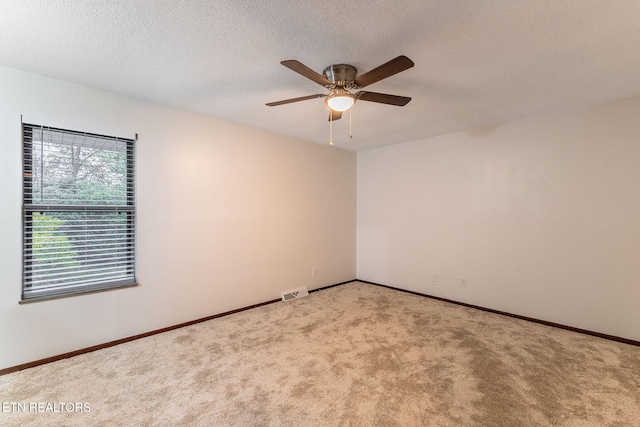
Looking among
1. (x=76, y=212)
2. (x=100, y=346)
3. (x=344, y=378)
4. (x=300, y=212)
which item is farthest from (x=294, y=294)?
(x=76, y=212)

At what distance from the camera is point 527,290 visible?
3193 mm

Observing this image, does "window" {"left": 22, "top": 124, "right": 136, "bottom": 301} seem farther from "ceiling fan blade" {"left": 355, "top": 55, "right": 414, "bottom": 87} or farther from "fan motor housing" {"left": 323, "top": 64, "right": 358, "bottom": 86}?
"ceiling fan blade" {"left": 355, "top": 55, "right": 414, "bottom": 87}

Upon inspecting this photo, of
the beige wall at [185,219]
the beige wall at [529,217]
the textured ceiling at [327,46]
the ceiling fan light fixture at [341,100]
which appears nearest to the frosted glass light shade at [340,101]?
the ceiling fan light fixture at [341,100]

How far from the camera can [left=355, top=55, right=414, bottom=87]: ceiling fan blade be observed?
5.19ft

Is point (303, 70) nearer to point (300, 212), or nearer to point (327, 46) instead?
point (327, 46)

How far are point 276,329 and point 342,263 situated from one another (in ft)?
6.82

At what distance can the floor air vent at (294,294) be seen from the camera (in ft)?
12.7

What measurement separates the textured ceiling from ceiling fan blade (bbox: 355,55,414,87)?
19 centimetres

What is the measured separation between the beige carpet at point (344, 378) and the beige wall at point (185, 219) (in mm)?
311

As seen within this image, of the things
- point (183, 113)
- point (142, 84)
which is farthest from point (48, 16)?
point (183, 113)

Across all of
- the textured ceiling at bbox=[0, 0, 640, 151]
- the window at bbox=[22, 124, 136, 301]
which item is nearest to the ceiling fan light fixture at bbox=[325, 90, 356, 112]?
the textured ceiling at bbox=[0, 0, 640, 151]

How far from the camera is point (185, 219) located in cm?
304

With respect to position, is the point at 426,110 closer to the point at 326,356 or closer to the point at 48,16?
the point at 326,356

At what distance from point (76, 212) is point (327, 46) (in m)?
2.54
